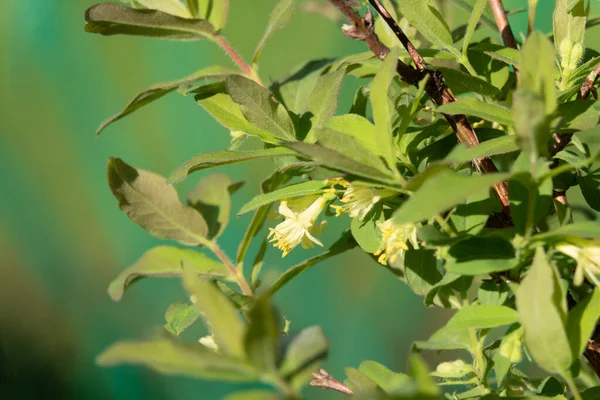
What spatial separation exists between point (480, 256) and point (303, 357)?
0.38ft

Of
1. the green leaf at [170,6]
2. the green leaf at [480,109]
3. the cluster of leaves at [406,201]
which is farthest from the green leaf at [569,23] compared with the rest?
the green leaf at [170,6]

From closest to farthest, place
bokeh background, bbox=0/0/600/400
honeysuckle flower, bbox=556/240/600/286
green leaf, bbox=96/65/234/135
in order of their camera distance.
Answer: honeysuckle flower, bbox=556/240/600/286 → green leaf, bbox=96/65/234/135 → bokeh background, bbox=0/0/600/400

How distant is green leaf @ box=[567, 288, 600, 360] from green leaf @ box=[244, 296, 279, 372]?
5.8 inches

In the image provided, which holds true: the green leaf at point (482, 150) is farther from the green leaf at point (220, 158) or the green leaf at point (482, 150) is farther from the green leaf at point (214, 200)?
the green leaf at point (214, 200)

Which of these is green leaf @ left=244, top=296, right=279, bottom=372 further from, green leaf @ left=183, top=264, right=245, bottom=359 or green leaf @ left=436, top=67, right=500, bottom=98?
green leaf @ left=436, top=67, right=500, bottom=98

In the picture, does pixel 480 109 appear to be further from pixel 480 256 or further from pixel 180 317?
pixel 180 317

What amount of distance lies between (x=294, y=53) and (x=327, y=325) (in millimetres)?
619

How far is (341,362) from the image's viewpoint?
1.47m

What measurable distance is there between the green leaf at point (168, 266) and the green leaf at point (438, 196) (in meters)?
0.24

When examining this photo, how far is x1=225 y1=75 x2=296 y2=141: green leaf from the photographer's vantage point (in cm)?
36

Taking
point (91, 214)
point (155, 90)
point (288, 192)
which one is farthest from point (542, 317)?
point (91, 214)

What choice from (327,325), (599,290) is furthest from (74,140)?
(599,290)

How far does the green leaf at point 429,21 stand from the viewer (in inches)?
15.0

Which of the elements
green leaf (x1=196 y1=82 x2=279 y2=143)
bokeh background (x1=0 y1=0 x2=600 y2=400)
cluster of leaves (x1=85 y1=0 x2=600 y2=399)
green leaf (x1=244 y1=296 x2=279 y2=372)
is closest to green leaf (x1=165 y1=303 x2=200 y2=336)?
cluster of leaves (x1=85 y1=0 x2=600 y2=399)
